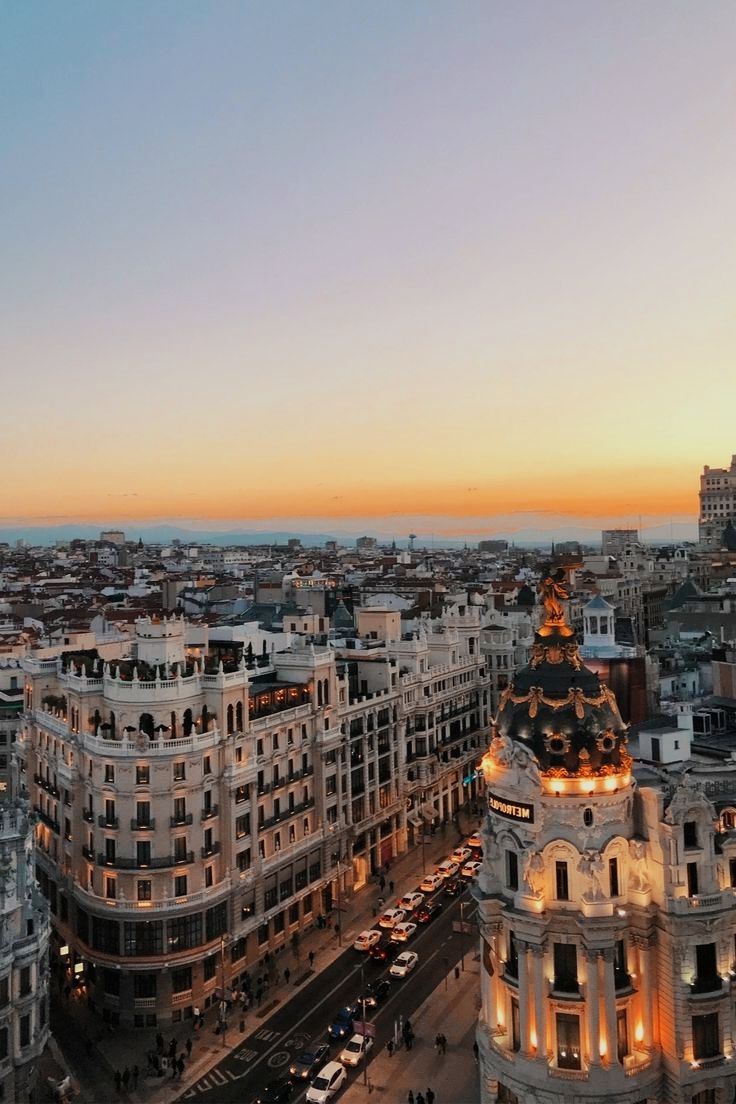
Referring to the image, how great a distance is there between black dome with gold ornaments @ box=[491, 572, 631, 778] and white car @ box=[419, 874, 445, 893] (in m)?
35.8

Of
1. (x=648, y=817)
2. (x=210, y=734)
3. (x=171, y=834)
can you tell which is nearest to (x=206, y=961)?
(x=171, y=834)

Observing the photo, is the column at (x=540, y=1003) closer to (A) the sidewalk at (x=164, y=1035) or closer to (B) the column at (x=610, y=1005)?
(B) the column at (x=610, y=1005)

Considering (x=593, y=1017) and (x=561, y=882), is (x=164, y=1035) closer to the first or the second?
(x=593, y=1017)

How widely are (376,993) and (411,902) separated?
1386 cm

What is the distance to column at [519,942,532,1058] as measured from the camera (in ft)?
159

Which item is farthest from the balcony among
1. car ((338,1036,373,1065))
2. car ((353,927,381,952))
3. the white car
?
the white car

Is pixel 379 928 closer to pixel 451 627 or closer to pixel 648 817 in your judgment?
pixel 648 817

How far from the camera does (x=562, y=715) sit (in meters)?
51.0

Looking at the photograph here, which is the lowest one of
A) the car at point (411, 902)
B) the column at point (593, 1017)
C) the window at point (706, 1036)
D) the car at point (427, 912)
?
the car at point (427, 912)

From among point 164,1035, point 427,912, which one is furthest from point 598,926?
point 427,912

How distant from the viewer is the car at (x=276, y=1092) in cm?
5381

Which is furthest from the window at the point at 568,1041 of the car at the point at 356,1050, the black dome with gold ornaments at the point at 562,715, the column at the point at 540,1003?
the car at the point at 356,1050

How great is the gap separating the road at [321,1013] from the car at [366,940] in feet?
Answer: 2.24

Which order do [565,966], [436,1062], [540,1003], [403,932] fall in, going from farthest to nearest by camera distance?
[403,932] → [436,1062] → [565,966] → [540,1003]
